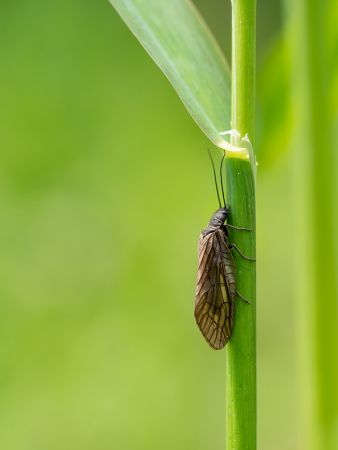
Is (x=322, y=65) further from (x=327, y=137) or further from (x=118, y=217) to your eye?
(x=118, y=217)

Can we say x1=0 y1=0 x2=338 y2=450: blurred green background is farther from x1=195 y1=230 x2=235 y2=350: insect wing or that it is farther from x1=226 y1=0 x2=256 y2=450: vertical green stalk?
x1=226 y1=0 x2=256 y2=450: vertical green stalk

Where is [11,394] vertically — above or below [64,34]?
below

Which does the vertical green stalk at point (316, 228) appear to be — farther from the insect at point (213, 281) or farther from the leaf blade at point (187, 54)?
the insect at point (213, 281)

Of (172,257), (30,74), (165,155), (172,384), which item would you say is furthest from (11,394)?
(30,74)

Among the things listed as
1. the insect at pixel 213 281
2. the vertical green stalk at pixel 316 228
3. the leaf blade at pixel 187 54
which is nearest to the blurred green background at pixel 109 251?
the insect at pixel 213 281

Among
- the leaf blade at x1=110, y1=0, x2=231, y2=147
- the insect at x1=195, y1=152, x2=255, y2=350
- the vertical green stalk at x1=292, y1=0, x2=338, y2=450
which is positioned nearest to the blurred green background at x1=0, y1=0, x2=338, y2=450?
the insect at x1=195, y1=152, x2=255, y2=350

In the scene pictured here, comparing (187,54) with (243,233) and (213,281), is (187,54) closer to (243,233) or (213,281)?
(243,233)
